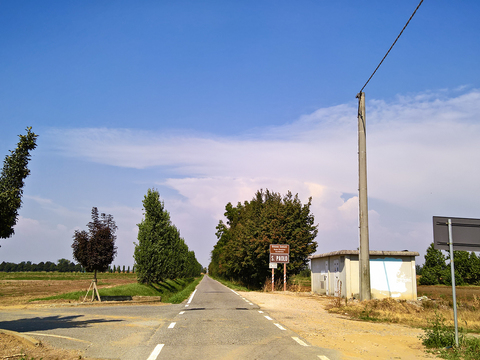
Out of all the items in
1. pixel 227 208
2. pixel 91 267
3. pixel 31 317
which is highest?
pixel 227 208

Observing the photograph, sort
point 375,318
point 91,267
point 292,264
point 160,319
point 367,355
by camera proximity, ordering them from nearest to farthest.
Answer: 1. point 367,355
2. point 160,319
3. point 375,318
4. point 91,267
5. point 292,264

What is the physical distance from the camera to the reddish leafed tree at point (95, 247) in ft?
66.1

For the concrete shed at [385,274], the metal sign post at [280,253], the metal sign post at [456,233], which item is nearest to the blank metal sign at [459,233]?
the metal sign post at [456,233]

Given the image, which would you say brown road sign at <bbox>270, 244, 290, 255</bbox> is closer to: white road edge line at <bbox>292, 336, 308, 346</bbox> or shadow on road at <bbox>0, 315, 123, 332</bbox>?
shadow on road at <bbox>0, 315, 123, 332</bbox>

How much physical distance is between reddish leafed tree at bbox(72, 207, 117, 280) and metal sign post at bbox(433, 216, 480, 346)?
1672 centimetres

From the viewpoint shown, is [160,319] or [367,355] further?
[160,319]

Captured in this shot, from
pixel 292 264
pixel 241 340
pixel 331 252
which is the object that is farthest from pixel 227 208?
pixel 241 340

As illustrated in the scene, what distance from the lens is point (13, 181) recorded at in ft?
30.3

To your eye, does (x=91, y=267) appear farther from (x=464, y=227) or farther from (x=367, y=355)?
(x=464, y=227)

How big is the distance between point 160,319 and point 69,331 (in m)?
3.32

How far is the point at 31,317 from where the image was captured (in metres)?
13.5

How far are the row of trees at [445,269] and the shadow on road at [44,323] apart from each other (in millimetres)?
62782

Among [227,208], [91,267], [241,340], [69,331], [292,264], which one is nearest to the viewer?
[241,340]

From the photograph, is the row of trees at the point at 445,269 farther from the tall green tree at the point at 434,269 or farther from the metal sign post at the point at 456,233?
the metal sign post at the point at 456,233
